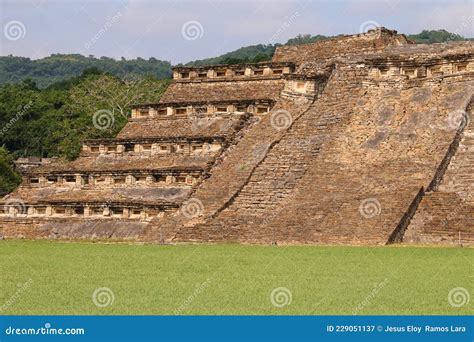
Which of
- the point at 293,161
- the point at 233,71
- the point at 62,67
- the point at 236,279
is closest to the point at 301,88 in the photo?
the point at 233,71

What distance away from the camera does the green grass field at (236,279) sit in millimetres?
8742

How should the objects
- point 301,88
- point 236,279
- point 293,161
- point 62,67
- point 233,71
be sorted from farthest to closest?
point 62,67 → point 233,71 → point 301,88 → point 293,161 → point 236,279

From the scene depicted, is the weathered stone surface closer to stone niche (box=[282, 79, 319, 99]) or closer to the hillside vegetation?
stone niche (box=[282, 79, 319, 99])

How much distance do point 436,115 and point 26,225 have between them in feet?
32.0

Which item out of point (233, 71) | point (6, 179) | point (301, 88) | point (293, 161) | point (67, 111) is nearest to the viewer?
point (293, 161)

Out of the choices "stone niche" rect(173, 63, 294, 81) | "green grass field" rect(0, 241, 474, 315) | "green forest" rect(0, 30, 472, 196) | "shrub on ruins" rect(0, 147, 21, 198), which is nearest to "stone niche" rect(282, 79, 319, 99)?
"stone niche" rect(173, 63, 294, 81)

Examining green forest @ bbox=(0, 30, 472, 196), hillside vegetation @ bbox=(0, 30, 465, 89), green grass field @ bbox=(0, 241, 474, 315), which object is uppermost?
hillside vegetation @ bbox=(0, 30, 465, 89)

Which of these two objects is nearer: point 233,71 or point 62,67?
point 233,71

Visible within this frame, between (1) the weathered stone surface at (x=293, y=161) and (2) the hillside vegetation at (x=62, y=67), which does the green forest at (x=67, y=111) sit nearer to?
(1) the weathered stone surface at (x=293, y=161)

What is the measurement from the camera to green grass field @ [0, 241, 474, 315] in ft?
28.7

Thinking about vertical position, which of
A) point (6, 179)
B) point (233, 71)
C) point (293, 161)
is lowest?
point (6, 179)

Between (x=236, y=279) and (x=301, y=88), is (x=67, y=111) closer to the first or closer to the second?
(x=301, y=88)

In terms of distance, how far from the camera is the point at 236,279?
36.0 feet
